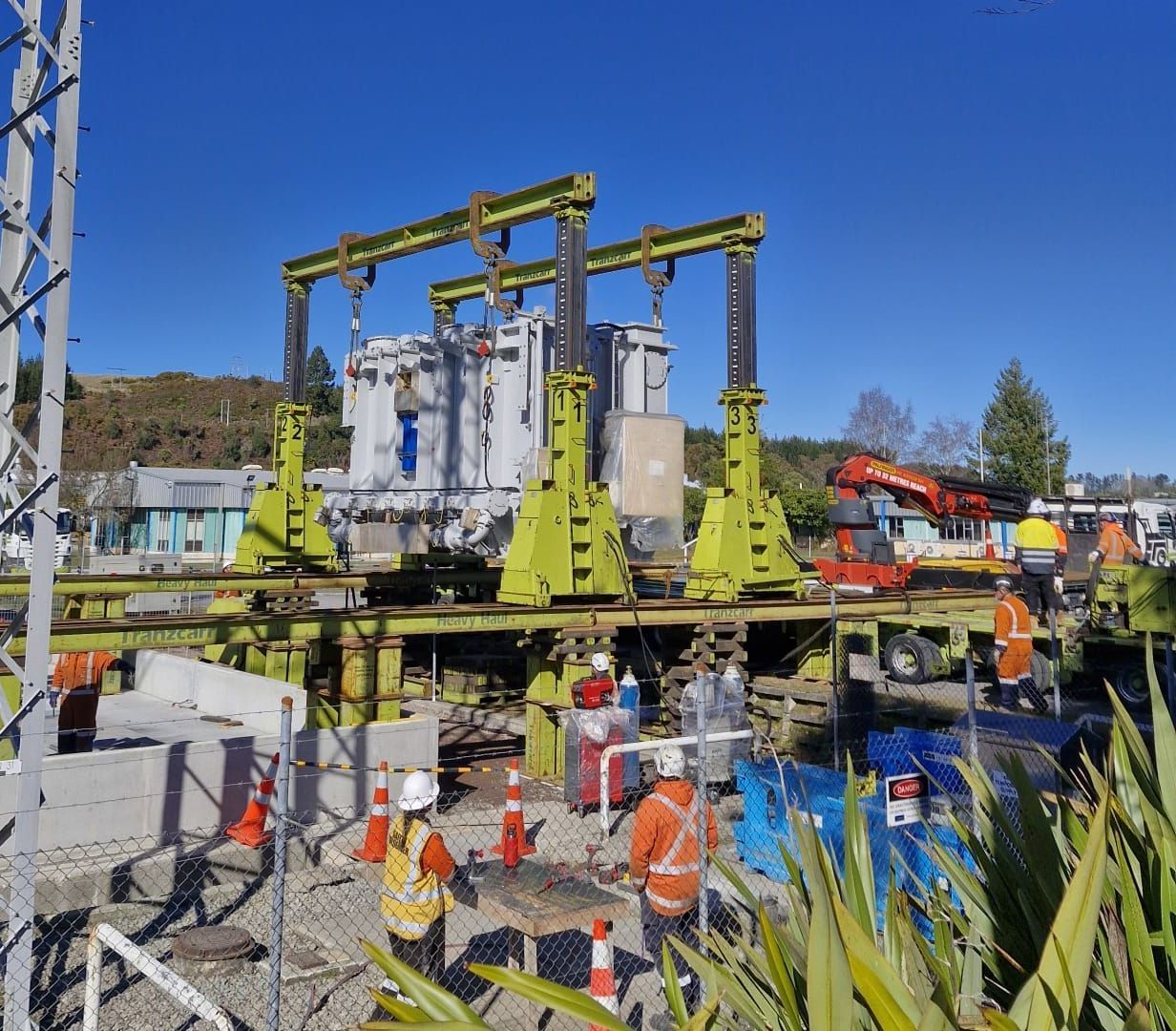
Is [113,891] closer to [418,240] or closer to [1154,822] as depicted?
[1154,822]

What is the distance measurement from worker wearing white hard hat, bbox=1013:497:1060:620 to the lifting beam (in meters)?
7.71

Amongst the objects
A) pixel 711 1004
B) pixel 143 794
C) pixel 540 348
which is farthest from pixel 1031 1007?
pixel 540 348

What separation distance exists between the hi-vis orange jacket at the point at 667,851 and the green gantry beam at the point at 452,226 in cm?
720

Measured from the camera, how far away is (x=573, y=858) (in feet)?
25.6

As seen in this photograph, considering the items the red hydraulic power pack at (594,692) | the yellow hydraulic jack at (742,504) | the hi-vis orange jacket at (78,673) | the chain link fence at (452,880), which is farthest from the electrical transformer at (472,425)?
the hi-vis orange jacket at (78,673)

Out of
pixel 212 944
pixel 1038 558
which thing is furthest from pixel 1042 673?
pixel 212 944

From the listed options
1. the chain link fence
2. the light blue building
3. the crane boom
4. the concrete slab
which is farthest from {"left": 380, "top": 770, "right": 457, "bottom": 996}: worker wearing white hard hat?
the light blue building

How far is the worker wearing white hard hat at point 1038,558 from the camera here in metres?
12.8

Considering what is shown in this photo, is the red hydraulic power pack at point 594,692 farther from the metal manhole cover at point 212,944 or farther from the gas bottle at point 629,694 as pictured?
Answer: the metal manhole cover at point 212,944

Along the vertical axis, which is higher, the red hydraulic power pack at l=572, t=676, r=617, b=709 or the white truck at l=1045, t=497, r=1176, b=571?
the white truck at l=1045, t=497, r=1176, b=571

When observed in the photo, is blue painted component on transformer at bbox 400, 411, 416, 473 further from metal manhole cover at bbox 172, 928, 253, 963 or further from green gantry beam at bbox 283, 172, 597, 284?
metal manhole cover at bbox 172, 928, 253, 963

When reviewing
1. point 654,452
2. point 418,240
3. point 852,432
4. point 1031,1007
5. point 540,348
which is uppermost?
point 852,432

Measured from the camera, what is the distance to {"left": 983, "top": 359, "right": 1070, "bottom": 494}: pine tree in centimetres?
4797

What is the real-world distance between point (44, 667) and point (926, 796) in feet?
16.3
